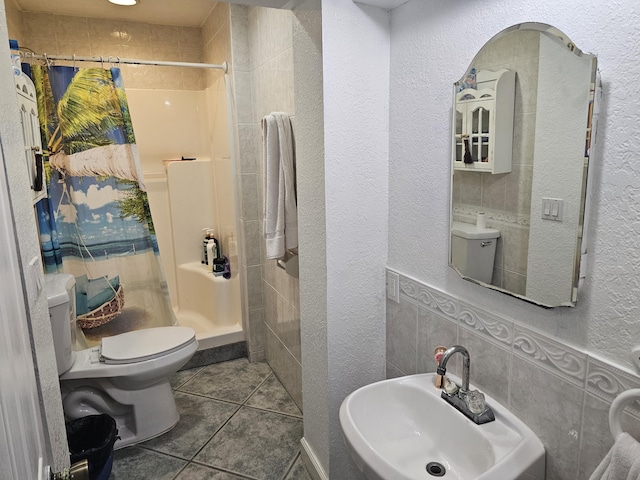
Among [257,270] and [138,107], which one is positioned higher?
[138,107]

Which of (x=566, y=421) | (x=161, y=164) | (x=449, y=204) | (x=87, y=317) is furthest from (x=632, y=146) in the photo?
(x=161, y=164)

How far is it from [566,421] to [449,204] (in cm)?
65

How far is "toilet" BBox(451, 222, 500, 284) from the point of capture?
4.02ft

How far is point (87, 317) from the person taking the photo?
259 cm

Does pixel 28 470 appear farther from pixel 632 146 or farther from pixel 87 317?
pixel 87 317

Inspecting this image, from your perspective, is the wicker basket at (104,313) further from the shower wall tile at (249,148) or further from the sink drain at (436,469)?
the sink drain at (436,469)

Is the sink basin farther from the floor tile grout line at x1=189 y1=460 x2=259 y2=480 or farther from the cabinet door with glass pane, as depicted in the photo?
the floor tile grout line at x1=189 y1=460 x2=259 y2=480

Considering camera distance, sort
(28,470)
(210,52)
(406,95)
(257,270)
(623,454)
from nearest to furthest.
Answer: (28,470) → (623,454) → (406,95) → (257,270) → (210,52)

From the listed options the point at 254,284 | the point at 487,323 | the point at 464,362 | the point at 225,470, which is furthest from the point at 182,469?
the point at 487,323

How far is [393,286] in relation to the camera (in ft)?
5.38

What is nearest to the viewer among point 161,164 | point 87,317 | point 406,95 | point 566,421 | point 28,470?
point 28,470

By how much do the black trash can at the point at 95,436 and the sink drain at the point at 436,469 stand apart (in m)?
1.34

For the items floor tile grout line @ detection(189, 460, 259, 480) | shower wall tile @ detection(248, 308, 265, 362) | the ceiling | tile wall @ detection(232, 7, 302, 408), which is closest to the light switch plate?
tile wall @ detection(232, 7, 302, 408)

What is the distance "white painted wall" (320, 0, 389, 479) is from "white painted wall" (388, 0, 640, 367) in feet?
0.17
